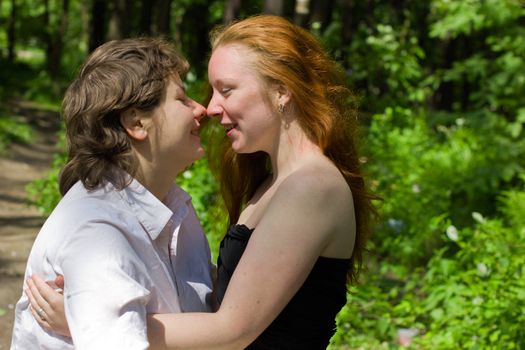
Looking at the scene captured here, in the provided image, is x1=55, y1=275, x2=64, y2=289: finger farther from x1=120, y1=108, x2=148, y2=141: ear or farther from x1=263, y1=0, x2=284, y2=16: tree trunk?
x1=263, y1=0, x2=284, y2=16: tree trunk

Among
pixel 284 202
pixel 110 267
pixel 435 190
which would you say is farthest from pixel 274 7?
pixel 110 267

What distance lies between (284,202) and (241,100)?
36 cm

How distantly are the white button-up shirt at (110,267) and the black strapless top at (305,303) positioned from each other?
17cm

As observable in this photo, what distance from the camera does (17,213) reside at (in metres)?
9.39

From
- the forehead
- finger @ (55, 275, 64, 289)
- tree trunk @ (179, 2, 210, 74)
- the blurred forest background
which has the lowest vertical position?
tree trunk @ (179, 2, 210, 74)

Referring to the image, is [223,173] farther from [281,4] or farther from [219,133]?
[281,4]

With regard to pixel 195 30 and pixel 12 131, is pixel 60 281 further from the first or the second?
pixel 195 30

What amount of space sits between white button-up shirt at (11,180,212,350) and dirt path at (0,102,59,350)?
9.25 feet

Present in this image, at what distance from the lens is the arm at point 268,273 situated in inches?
88.3

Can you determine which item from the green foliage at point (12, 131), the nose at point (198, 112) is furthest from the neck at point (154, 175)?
the green foliage at point (12, 131)

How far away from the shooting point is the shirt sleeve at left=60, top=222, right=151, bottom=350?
6.50 feet

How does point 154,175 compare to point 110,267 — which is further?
point 154,175

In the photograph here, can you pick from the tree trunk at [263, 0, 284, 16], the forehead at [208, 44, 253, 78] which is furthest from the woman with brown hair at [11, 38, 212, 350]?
the tree trunk at [263, 0, 284, 16]

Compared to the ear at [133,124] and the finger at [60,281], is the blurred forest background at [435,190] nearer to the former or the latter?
the ear at [133,124]
